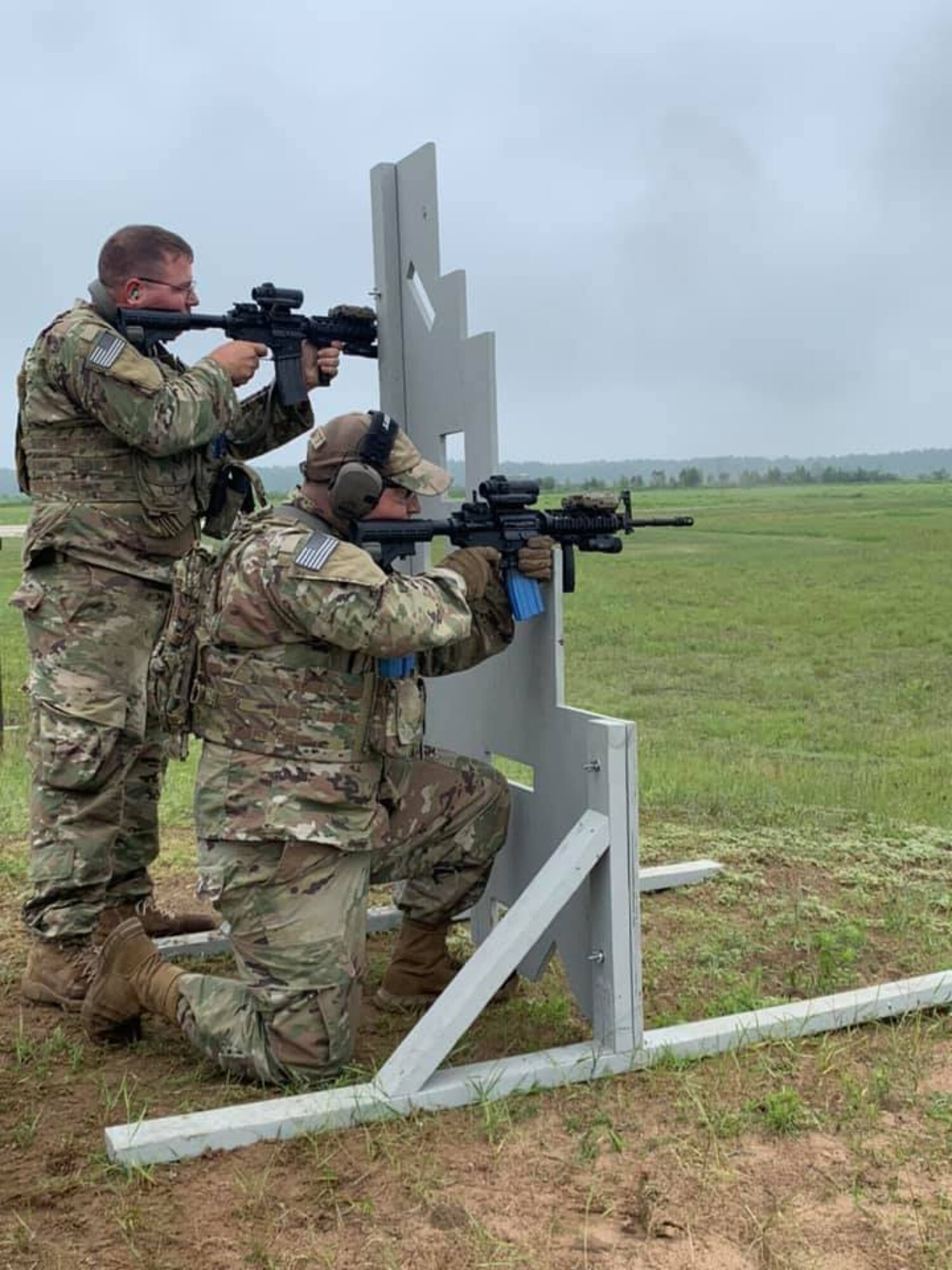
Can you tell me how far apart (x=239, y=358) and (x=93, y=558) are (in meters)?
0.79

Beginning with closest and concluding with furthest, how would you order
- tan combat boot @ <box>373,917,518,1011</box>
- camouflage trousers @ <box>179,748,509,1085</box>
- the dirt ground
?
the dirt ground, camouflage trousers @ <box>179,748,509,1085</box>, tan combat boot @ <box>373,917,518,1011</box>

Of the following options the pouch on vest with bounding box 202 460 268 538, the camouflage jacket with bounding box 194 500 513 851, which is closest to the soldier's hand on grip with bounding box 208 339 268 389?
the pouch on vest with bounding box 202 460 268 538

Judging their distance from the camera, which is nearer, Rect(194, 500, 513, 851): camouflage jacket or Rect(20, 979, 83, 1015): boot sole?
Rect(194, 500, 513, 851): camouflage jacket

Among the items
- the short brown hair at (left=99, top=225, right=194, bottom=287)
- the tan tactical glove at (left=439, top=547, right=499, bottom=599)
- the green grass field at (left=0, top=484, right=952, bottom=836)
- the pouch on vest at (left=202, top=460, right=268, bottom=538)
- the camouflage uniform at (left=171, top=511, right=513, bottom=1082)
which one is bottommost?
the green grass field at (left=0, top=484, right=952, bottom=836)

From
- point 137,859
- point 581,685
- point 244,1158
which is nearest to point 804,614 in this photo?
point 581,685

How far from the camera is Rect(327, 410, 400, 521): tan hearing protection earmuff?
342 cm

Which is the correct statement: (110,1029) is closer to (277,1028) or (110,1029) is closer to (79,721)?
(277,1028)

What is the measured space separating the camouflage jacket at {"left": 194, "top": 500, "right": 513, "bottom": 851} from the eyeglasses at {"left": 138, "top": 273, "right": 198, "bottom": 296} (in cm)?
102

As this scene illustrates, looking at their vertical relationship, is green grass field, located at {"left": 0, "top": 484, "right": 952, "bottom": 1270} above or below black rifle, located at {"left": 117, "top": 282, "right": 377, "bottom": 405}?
below

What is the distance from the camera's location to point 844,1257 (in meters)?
2.70

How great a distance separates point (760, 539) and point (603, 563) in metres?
8.81

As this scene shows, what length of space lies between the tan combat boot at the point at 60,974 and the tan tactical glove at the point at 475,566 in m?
1.73

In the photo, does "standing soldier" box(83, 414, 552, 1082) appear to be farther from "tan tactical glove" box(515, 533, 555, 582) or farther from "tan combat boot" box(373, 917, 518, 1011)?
"tan combat boot" box(373, 917, 518, 1011)

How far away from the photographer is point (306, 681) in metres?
3.54
